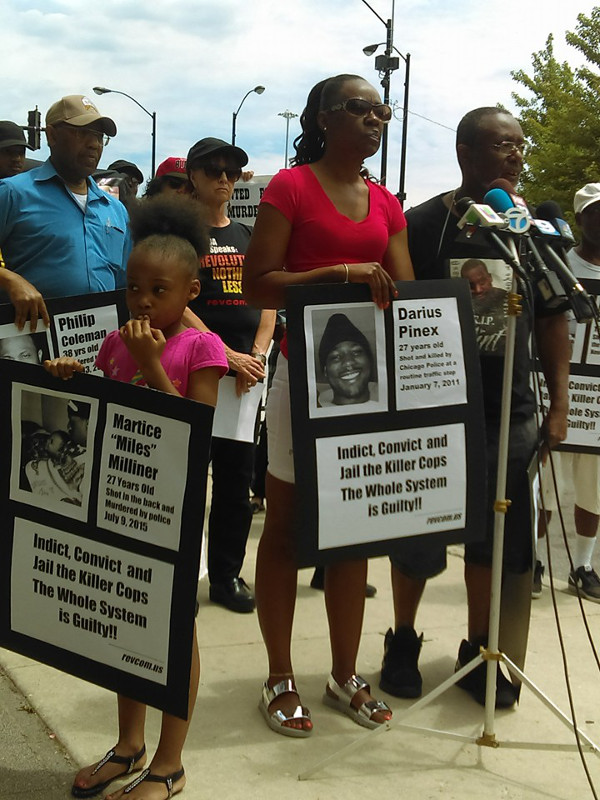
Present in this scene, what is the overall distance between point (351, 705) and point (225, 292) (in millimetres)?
2108

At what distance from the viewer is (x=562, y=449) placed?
517 centimetres

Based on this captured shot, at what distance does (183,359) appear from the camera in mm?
2891

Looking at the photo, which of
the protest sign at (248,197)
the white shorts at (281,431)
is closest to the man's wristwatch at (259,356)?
the white shorts at (281,431)

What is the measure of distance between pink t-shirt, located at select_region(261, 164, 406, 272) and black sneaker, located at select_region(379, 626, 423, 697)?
1506 mm

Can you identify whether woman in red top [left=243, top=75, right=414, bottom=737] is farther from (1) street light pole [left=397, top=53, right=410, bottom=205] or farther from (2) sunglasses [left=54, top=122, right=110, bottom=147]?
(1) street light pole [left=397, top=53, right=410, bottom=205]

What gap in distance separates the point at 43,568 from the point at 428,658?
6.43ft

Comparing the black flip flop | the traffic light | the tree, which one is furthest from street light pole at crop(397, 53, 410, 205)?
the black flip flop

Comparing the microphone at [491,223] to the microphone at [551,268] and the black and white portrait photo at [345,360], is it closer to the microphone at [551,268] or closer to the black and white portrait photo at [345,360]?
the microphone at [551,268]

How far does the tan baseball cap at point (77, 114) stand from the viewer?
4230 millimetres

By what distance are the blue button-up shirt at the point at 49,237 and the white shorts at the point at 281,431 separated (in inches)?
43.0

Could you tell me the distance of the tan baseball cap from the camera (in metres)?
4.23

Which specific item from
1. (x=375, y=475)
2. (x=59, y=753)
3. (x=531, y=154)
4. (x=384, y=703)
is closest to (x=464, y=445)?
(x=375, y=475)

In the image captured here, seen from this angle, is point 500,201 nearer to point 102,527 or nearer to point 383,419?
point 383,419

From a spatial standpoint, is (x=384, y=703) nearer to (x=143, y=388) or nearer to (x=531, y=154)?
(x=143, y=388)
